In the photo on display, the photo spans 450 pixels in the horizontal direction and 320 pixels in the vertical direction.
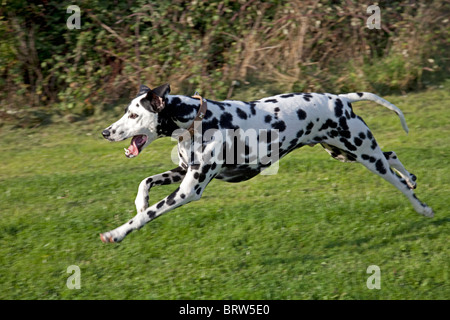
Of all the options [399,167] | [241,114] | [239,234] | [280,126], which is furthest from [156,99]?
[399,167]

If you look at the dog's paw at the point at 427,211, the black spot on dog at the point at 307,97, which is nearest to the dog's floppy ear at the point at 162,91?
the black spot on dog at the point at 307,97

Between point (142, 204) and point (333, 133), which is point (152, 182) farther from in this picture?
point (333, 133)

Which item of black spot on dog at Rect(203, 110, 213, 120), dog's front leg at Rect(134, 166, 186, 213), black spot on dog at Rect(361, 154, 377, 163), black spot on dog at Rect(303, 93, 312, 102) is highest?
black spot on dog at Rect(303, 93, 312, 102)

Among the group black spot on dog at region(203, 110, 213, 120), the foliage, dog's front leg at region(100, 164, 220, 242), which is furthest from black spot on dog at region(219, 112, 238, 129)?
the foliage

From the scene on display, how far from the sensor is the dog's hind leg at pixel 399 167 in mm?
6484

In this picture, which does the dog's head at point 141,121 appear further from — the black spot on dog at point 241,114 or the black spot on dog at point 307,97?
the black spot on dog at point 307,97

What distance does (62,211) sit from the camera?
7254 mm

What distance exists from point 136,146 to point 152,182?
1.44 ft

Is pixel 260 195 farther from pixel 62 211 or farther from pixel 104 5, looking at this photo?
pixel 104 5

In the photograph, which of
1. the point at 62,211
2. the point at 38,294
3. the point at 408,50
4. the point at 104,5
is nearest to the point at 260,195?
the point at 62,211

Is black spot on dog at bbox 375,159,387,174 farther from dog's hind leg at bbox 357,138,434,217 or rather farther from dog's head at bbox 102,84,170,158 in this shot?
dog's head at bbox 102,84,170,158

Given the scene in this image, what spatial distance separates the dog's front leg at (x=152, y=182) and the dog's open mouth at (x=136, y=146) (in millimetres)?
330

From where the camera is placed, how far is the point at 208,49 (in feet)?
38.0

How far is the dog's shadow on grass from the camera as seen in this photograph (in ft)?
20.4
